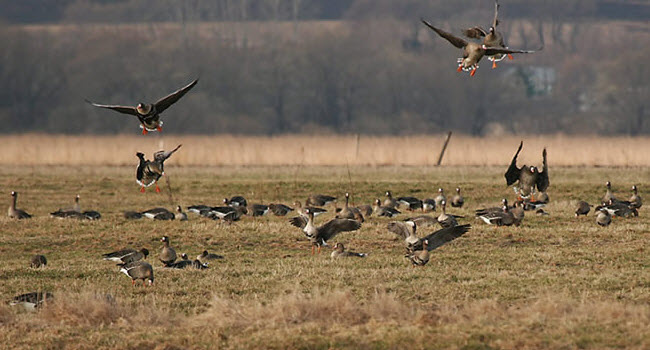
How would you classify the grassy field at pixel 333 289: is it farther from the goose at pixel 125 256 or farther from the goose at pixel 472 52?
the goose at pixel 472 52

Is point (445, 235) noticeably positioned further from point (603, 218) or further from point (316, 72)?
point (316, 72)

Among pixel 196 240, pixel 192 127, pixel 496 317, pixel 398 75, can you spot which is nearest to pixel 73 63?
pixel 192 127

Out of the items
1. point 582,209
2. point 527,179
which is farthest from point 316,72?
point 527,179

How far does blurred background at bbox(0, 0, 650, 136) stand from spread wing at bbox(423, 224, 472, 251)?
35.7 m

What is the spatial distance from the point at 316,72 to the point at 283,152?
28149 mm

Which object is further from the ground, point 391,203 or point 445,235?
point 445,235

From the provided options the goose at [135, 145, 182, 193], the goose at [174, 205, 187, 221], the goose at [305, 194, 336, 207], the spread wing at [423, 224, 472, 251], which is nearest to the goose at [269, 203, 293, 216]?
the goose at [305, 194, 336, 207]

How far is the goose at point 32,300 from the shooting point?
40.7 ft

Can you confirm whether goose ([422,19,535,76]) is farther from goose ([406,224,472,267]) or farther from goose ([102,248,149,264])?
goose ([102,248,149,264])

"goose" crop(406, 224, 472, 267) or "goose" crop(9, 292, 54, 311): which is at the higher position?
"goose" crop(406, 224, 472, 267)

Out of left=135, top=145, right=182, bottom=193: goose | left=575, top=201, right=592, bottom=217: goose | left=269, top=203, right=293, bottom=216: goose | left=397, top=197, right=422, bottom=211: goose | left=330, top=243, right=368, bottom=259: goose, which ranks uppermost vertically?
left=135, top=145, right=182, bottom=193: goose

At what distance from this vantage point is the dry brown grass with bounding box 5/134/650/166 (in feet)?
130

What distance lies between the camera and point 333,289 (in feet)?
44.5

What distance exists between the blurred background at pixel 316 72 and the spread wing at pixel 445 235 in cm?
3570
